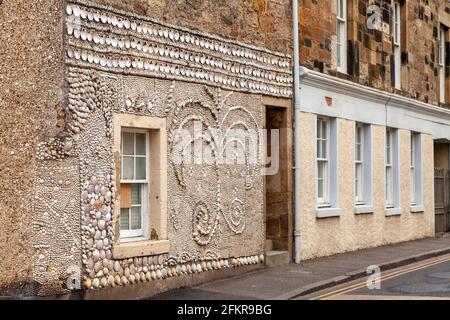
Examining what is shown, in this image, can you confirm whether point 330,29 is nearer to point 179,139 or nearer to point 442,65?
point 179,139

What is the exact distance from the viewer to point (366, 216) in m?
19.0

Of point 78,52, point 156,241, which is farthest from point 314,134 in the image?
point 78,52

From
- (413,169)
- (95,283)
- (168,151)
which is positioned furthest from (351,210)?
(95,283)

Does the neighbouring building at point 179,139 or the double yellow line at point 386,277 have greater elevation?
the neighbouring building at point 179,139

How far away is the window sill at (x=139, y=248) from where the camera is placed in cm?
1123

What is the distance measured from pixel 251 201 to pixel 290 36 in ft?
11.6

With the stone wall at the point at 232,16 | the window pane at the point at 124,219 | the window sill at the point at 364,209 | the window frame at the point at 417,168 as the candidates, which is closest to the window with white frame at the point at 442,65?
the window frame at the point at 417,168

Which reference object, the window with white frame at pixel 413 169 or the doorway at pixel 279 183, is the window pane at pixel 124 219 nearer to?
the doorway at pixel 279 183

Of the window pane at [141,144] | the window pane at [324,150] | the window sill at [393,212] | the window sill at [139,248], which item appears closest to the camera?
the window sill at [139,248]

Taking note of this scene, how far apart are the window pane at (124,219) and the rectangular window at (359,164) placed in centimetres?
841

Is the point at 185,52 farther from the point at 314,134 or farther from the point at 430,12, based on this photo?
the point at 430,12

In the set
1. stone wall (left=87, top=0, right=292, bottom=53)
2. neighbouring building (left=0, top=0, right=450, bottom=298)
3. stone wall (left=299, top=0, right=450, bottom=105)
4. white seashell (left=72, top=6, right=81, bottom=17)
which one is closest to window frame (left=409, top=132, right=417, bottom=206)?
stone wall (left=299, top=0, right=450, bottom=105)

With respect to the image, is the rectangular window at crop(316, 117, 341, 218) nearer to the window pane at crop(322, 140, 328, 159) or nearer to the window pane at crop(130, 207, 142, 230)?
the window pane at crop(322, 140, 328, 159)

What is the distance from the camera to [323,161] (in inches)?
693
